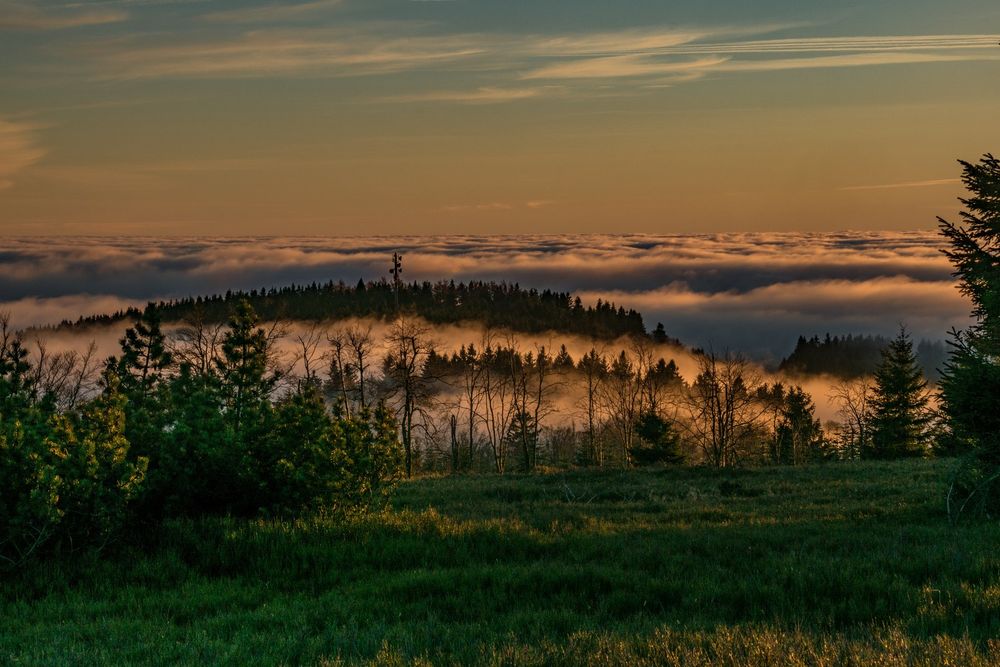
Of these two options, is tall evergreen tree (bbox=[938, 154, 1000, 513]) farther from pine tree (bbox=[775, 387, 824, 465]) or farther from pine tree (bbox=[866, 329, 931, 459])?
pine tree (bbox=[775, 387, 824, 465])

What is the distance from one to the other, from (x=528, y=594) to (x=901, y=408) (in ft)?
167

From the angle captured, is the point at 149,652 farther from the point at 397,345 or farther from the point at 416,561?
the point at 397,345

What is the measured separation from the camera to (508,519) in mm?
17797

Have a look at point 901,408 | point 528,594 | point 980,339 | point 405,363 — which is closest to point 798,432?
point 901,408

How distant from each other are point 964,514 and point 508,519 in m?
9.29

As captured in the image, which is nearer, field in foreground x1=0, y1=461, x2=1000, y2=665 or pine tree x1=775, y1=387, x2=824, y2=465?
field in foreground x1=0, y1=461, x2=1000, y2=665

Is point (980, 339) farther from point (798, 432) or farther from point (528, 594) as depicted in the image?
point (798, 432)

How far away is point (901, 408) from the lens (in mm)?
54188

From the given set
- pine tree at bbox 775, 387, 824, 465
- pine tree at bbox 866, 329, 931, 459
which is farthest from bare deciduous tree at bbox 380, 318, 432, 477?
pine tree at bbox 775, 387, 824, 465

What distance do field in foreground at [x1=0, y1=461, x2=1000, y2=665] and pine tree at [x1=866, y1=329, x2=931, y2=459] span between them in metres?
39.6

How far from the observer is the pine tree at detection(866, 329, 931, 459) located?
53.3 m

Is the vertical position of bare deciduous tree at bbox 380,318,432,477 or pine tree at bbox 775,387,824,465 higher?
bare deciduous tree at bbox 380,318,432,477

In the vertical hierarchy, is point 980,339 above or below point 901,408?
above

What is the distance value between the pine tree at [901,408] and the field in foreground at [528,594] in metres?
39.6
